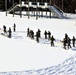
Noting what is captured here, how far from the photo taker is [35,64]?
19328 mm

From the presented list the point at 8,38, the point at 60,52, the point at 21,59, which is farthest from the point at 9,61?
the point at 8,38

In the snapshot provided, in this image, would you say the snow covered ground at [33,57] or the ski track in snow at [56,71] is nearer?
the ski track in snow at [56,71]

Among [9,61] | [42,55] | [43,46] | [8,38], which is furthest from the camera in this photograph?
[8,38]

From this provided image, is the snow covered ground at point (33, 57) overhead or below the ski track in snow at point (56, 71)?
below

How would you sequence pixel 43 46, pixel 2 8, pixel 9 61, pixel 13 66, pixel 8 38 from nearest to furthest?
pixel 13 66, pixel 9 61, pixel 43 46, pixel 8 38, pixel 2 8

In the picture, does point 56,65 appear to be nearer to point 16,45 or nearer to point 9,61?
point 9,61

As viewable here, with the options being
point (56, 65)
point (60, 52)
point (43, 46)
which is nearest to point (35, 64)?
point (56, 65)

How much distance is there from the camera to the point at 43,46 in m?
27.0

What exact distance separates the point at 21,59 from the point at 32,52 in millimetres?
2855

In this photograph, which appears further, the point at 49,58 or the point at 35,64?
the point at 49,58

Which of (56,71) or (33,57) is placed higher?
(56,71)

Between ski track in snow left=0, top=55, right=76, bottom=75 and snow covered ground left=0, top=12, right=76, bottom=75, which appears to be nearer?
ski track in snow left=0, top=55, right=76, bottom=75

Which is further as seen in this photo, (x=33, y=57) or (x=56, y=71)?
(x=33, y=57)

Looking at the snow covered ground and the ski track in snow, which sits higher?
the ski track in snow
